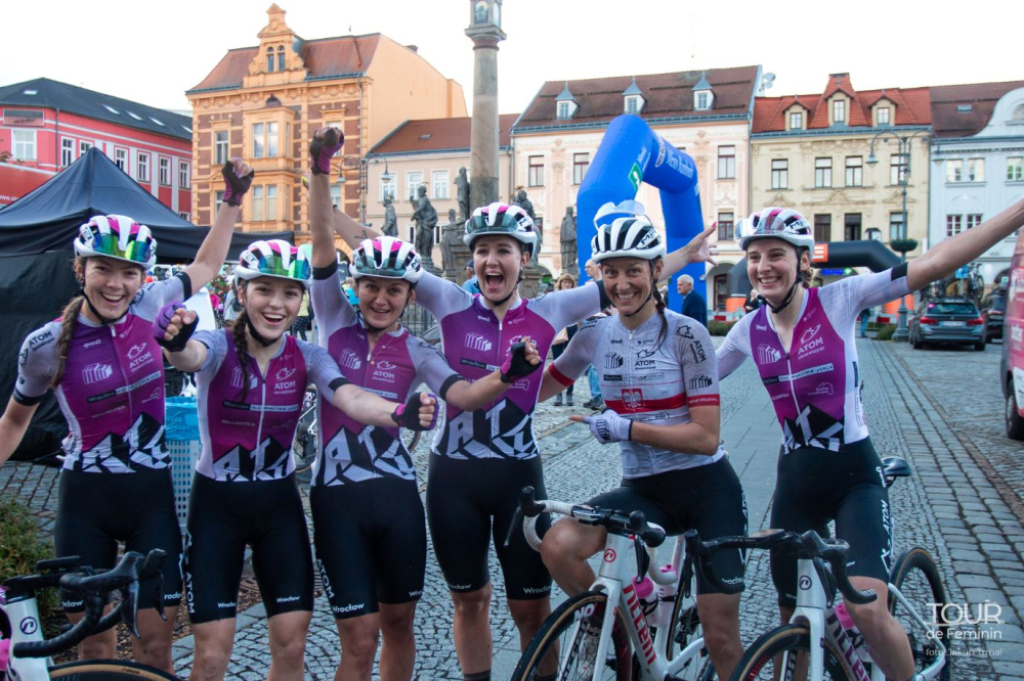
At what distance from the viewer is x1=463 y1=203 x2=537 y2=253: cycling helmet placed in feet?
11.9

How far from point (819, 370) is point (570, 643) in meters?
1.47

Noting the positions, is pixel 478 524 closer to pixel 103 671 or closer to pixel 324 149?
pixel 103 671

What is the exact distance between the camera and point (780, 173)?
4944cm

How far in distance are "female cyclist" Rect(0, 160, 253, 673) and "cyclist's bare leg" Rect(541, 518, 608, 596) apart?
4.59 ft

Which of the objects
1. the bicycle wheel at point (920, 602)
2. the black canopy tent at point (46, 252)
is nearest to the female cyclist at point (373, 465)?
the bicycle wheel at point (920, 602)

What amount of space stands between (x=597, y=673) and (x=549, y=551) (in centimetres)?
47

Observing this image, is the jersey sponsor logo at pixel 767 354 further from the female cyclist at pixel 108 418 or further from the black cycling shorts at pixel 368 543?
the female cyclist at pixel 108 418

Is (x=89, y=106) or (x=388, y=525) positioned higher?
(x=89, y=106)

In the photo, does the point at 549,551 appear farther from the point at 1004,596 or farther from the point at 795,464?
the point at 1004,596

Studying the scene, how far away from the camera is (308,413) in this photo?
8766 millimetres

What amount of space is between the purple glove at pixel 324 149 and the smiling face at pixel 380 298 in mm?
504

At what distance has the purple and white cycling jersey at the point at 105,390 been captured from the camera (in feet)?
10.8

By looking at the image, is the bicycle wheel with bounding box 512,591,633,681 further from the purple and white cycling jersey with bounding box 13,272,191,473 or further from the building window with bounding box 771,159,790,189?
the building window with bounding box 771,159,790,189

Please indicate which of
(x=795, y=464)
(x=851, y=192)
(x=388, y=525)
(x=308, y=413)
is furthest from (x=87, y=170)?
(x=851, y=192)
